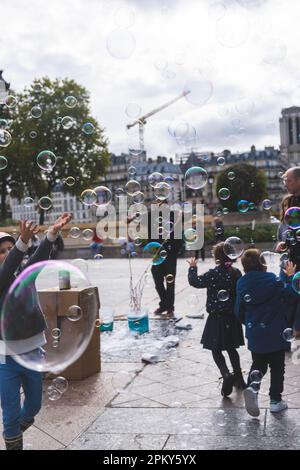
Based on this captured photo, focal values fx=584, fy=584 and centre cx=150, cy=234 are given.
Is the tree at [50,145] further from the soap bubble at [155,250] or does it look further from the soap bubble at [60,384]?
the soap bubble at [60,384]

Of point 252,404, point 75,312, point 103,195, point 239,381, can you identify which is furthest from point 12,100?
point 252,404

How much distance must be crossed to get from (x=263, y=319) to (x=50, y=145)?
1501 inches

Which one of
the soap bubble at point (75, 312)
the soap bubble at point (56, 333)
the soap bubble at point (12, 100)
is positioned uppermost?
the soap bubble at point (12, 100)

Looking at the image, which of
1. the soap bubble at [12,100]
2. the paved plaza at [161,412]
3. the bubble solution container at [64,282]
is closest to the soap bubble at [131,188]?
the soap bubble at [12,100]

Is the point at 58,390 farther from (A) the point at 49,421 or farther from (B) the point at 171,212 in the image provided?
→ (B) the point at 171,212

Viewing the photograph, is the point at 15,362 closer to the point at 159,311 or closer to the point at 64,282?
the point at 64,282

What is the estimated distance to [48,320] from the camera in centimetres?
537

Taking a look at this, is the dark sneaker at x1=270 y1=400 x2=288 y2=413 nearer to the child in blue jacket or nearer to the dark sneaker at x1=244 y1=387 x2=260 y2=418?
the child in blue jacket

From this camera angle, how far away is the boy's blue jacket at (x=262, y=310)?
14.1 feet
